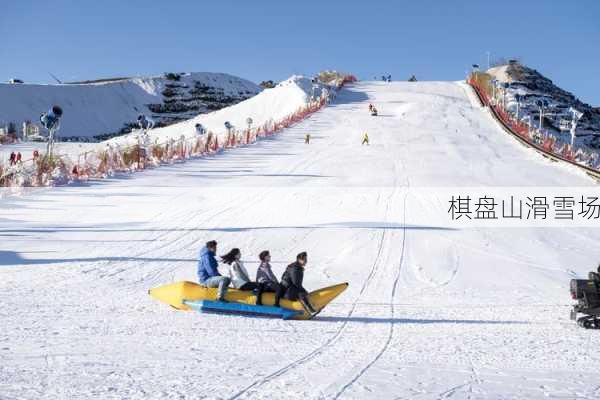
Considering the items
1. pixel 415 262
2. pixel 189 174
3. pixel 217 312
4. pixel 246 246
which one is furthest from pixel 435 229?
pixel 189 174

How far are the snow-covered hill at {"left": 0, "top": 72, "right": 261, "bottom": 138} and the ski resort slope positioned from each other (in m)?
32.1

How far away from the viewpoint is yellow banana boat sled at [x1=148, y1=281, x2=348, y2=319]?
34.3ft

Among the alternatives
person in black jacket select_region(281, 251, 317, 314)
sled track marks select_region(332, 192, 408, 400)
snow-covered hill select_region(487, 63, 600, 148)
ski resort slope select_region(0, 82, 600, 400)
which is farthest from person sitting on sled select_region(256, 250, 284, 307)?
snow-covered hill select_region(487, 63, 600, 148)

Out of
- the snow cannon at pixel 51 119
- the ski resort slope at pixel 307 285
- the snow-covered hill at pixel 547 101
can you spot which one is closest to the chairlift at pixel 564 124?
the snow-covered hill at pixel 547 101

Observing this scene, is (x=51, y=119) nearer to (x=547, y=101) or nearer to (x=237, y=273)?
(x=237, y=273)

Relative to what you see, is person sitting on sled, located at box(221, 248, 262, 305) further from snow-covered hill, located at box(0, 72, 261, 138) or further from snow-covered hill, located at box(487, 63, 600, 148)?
snow-covered hill, located at box(0, 72, 261, 138)

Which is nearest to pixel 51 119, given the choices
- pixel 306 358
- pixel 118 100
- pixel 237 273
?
pixel 237 273

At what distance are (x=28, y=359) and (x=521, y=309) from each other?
325 inches

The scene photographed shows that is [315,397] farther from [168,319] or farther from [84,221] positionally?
[84,221]

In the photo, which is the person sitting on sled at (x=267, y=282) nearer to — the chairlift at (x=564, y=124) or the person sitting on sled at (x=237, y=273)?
the person sitting on sled at (x=237, y=273)

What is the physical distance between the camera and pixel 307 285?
44.3 feet

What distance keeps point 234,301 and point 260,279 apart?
24.1 inches

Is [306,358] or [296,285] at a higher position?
[296,285]

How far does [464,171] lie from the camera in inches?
1107
